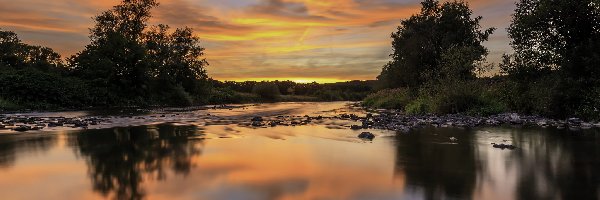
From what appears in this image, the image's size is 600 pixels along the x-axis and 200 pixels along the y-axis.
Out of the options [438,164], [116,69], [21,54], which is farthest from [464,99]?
[21,54]

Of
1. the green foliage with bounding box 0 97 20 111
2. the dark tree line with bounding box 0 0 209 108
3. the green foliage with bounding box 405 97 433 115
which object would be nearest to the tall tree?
the dark tree line with bounding box 0 0 209 108

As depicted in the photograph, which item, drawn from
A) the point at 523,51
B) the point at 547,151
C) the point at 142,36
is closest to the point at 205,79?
the point at 142,36

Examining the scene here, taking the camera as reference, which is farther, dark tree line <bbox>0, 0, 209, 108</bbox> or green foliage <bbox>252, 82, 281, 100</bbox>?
green foliage <bbox>252, 82, 281, 100</bbox>

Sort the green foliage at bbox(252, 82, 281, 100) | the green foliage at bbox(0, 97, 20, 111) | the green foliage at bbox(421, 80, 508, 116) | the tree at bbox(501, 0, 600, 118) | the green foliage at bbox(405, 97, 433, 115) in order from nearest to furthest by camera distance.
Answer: the tree at bbox(501, 0, 600, 118)
the green foliage at bbox(421, 80, 508, 116)
the green foliage at bbox(405, 97, 433, 115)
the green foliage at bbox(0, 97, 20, 111)
the green foliage at bbox(252, 82, 281, 100)

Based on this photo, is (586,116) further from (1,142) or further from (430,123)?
(1,142)

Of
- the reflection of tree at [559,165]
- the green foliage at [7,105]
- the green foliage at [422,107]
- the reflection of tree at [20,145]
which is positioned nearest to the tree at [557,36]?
the green foliage at [422,107]

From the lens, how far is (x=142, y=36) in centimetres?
7712

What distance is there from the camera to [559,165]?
11.0 meters

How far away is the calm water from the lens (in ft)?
27.6

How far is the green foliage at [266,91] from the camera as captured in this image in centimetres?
11444

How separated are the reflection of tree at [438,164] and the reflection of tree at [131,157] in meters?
5.38

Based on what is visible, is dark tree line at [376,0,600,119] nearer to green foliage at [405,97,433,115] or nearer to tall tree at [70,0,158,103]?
green foliage at [405,97,433,115]

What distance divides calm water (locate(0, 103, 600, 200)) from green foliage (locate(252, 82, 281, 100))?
9608 cm

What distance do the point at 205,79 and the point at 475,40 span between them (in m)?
47.6
